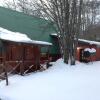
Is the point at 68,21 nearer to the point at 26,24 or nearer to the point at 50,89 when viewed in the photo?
the point at 26,24

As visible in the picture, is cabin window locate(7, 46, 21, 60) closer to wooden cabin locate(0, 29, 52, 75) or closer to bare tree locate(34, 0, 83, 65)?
wooden cabin locate(0, 29, 52, 75)

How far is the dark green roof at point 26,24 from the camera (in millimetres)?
23233

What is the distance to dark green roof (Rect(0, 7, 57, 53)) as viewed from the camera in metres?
23.2

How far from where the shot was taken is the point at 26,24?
25.7m

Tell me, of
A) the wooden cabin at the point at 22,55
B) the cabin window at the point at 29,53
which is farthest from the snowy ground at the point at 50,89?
the cabin window at the point at 29,53

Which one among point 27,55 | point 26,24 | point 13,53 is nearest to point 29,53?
point 27,55

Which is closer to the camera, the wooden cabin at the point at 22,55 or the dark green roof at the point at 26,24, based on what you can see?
the wooden cabin at the point at 22,55

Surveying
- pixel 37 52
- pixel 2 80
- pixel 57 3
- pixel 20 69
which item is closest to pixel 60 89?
pixel 2 80

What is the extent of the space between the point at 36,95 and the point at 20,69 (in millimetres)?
6239

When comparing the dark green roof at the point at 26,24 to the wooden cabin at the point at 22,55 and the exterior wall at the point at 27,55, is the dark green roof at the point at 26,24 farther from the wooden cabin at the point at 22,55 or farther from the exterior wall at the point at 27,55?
the wooden cabin at the point at 22,55

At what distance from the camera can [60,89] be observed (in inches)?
502

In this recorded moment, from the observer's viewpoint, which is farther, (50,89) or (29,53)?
Result: (29,53)

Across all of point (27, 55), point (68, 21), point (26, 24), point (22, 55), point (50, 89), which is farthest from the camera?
point (26, 24)

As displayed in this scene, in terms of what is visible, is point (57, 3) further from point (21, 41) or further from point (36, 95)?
point (36, 95)
